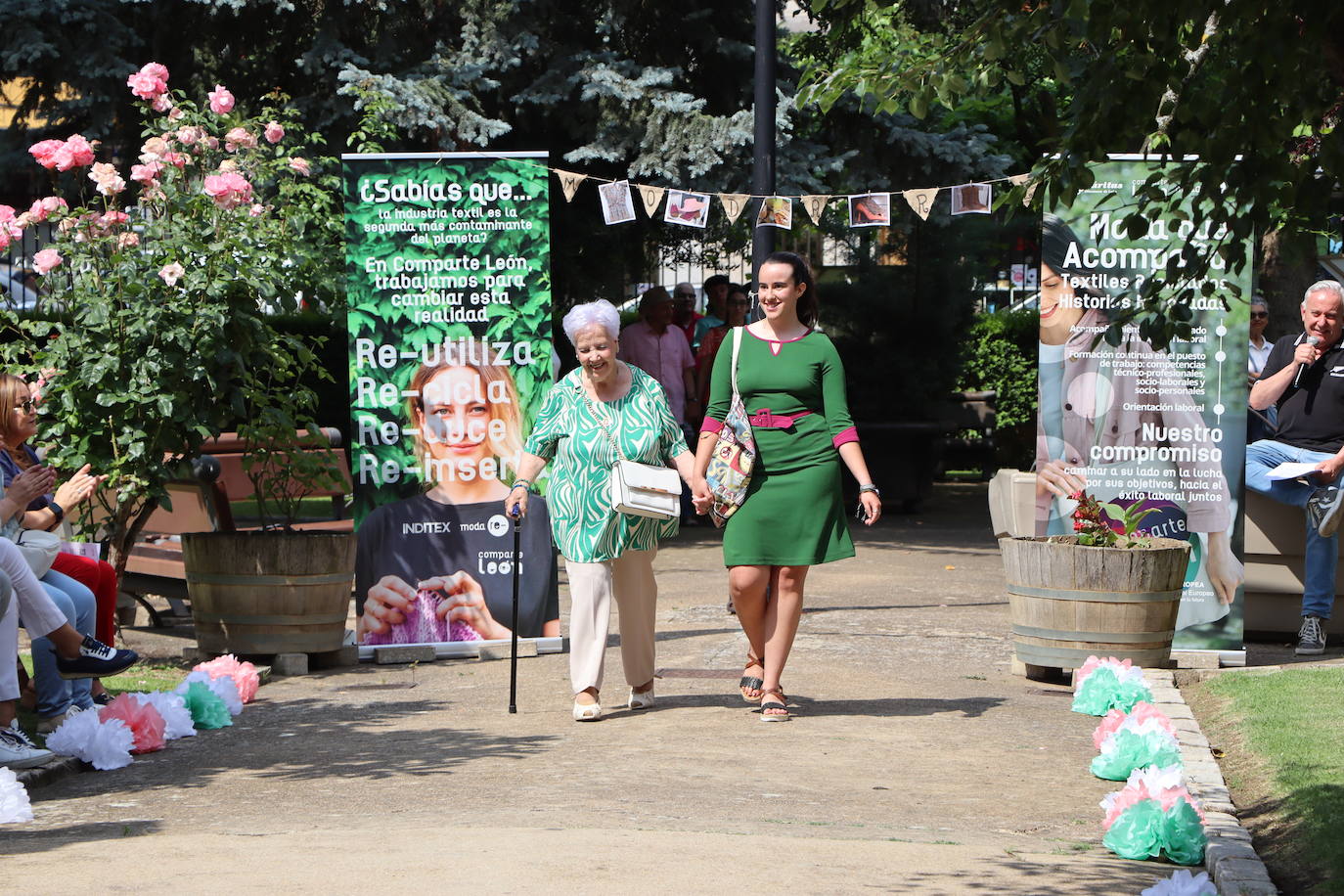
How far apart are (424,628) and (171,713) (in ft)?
7.33

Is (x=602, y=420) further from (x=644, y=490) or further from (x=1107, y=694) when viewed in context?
(x=1107, y=694)

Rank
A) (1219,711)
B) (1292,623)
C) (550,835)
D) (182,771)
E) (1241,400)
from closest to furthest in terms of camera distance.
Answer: (550,835) < (182,771) < (1219,711) < (1241,400) < (1292,623)

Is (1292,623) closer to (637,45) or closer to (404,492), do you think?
(404,492)

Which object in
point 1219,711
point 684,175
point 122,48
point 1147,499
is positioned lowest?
point 1219,711

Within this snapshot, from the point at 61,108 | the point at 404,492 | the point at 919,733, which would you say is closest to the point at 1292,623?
the point at 919,733

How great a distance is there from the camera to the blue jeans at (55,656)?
6859mm

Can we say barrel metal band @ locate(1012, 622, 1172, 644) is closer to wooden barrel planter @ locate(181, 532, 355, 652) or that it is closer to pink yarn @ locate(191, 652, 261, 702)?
wooden barrel planter @ locate(181, 532, 355, 652)

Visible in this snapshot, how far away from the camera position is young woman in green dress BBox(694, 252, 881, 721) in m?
7.32

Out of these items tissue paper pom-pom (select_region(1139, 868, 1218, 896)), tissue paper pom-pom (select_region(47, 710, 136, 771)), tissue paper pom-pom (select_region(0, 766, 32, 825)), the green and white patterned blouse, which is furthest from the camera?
the green and white patterned blouse

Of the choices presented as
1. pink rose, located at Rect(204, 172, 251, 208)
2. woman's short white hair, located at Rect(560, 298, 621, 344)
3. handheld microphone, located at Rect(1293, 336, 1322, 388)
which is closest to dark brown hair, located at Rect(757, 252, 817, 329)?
woman's short white hair, located at Rect(560, 298, 621, 344)

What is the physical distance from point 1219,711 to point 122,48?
10416mm

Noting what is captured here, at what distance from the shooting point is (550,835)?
16.9 feet

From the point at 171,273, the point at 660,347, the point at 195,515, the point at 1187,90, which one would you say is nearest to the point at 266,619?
the point at 171,273

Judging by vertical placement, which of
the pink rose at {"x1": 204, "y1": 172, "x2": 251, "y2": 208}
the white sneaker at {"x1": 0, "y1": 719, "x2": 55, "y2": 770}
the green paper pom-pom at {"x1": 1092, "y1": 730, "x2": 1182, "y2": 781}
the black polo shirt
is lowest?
the green paper pom-pom at {"x1": 1092, "y1": 730, "x2": 1182, "y2": 781}
